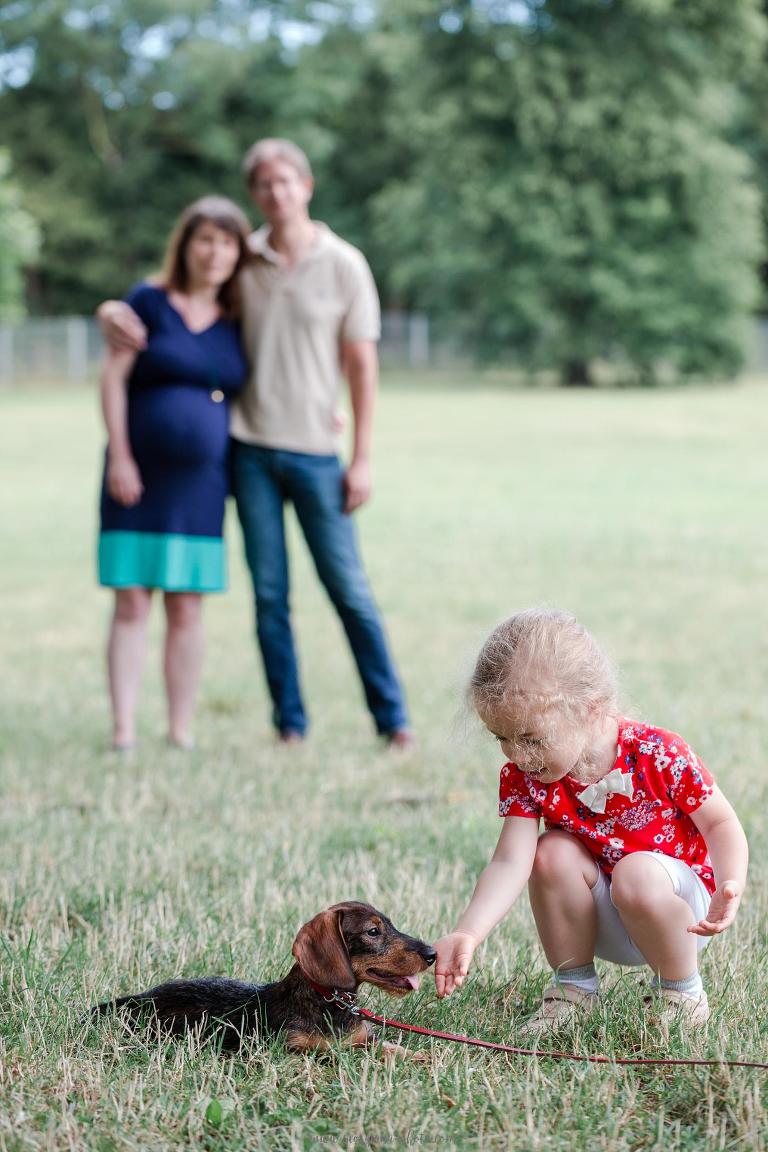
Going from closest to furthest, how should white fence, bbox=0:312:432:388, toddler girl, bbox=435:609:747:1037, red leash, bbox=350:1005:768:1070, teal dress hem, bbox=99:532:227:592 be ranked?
red leash, bbox=350:1005:768:1070 < toddler girl, bbox=435:609:747:1037 < teal dress hem, bbox=99:532:227:592 < white fence, bbox=0:312:432:388

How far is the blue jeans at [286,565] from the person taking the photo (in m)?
5.91

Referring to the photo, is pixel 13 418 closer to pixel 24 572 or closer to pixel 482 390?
pixel 482 390

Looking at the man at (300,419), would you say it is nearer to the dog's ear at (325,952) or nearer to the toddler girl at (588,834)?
the toddler girl at (588,834)

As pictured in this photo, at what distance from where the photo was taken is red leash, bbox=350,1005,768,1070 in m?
2.66

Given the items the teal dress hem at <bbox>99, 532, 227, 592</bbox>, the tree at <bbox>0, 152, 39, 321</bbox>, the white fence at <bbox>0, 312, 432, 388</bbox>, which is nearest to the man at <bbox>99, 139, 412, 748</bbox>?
the teal dress hem at <bbox>99, 532, 227, 592</bbox>

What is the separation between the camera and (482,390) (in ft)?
129

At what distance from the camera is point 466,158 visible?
4106cm

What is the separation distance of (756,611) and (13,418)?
2407cm

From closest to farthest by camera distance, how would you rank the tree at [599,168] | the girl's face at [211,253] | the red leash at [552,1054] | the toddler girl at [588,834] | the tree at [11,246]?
the red leash at [552,1054]
the toddler girl at [588,834]
the girl's face at [211,253]
the tree at [11,246]
the tree at [599,168]

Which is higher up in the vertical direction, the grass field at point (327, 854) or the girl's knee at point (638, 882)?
the girl's knee at point (638, 882)

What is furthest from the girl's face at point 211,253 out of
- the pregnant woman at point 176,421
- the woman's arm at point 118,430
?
the woman's arm at point 118,430

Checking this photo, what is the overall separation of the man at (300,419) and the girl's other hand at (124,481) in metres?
0.44

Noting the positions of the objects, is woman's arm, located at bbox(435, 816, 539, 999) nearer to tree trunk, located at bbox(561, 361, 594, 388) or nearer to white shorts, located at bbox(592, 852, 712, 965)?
white shorts, located at bbox(592, 852, 712, 965)

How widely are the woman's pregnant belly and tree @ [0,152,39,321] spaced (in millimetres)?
34193
